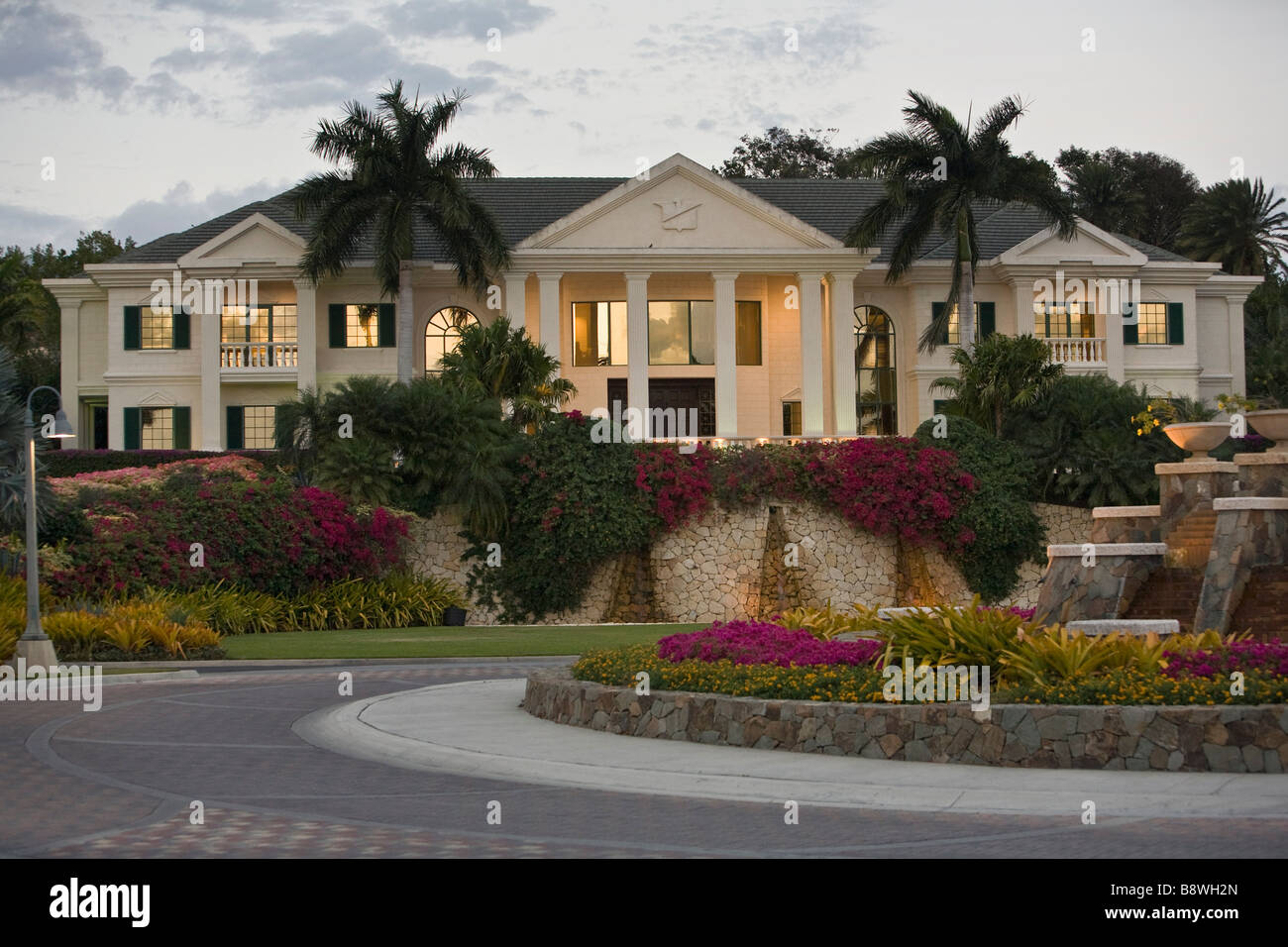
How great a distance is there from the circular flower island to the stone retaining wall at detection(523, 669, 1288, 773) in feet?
0.04

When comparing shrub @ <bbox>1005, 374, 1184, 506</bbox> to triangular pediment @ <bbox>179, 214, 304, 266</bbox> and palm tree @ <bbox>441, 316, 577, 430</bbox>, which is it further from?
triangular pediment @ <bbox>179, 214, 304, 266</bbox>

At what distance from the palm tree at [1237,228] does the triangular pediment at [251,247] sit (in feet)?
135

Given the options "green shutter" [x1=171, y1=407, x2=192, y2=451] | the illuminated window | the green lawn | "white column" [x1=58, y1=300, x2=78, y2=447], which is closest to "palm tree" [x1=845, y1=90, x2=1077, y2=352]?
the illuminated window

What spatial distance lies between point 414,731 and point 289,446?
84.4 feet

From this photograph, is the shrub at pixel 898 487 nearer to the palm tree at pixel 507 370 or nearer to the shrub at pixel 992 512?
the shrub at pixel 992 512

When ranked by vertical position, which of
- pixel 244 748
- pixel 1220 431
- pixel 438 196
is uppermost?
pixel 438 196

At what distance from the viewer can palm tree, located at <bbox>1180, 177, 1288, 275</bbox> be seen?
64.8 meters

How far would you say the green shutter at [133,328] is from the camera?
45812 millimetres

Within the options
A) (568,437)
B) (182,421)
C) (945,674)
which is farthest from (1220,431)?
(182,421)

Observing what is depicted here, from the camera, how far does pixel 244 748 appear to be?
570 inches

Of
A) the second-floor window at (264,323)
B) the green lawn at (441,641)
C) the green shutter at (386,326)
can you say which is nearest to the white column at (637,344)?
the green shutter at (386,326)

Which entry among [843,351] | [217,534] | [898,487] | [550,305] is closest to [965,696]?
[217,534]

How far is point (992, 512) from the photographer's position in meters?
40.0
